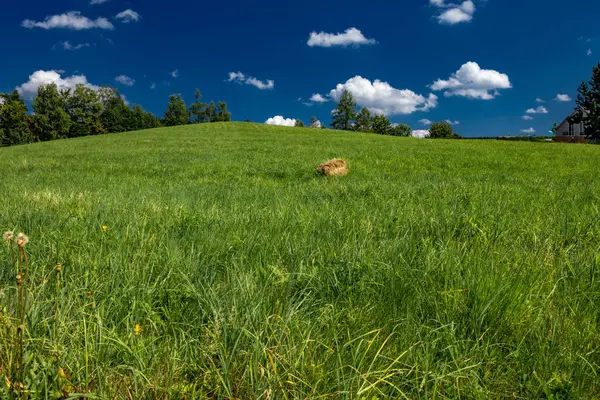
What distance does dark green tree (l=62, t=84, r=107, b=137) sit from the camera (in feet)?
272

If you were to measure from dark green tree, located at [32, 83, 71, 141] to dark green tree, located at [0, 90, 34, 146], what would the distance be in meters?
2.79

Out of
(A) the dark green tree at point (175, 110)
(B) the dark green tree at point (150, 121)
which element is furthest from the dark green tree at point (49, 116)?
(A) the dark green tree at point (175, 110)

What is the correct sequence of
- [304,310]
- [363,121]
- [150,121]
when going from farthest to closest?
[363,121] → [150,121] → [304,310]

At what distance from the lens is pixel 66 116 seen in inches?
3113

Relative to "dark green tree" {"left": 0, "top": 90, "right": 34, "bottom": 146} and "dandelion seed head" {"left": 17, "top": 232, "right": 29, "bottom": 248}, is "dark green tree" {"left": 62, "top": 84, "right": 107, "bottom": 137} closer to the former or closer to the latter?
"dark green tree" {"left": 0, "top": 90, "right": 34, "bottom": 146}

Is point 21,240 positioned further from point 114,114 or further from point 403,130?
point 403,130

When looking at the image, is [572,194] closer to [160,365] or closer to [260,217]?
[260,217]

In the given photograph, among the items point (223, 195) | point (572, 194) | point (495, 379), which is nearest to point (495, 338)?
point (495, 379)

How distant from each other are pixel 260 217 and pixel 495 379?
277cm

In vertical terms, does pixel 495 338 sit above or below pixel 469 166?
below

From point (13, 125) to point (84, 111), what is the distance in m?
17.0

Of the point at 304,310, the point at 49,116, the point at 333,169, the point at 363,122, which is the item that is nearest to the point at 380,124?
the point at 363,122

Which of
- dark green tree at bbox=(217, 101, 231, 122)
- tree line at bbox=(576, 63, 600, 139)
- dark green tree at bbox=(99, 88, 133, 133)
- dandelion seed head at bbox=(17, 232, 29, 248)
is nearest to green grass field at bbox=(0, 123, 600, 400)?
dandelion seed head at bbox=(17, 232, 29, 248)

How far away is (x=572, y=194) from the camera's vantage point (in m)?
5.84
